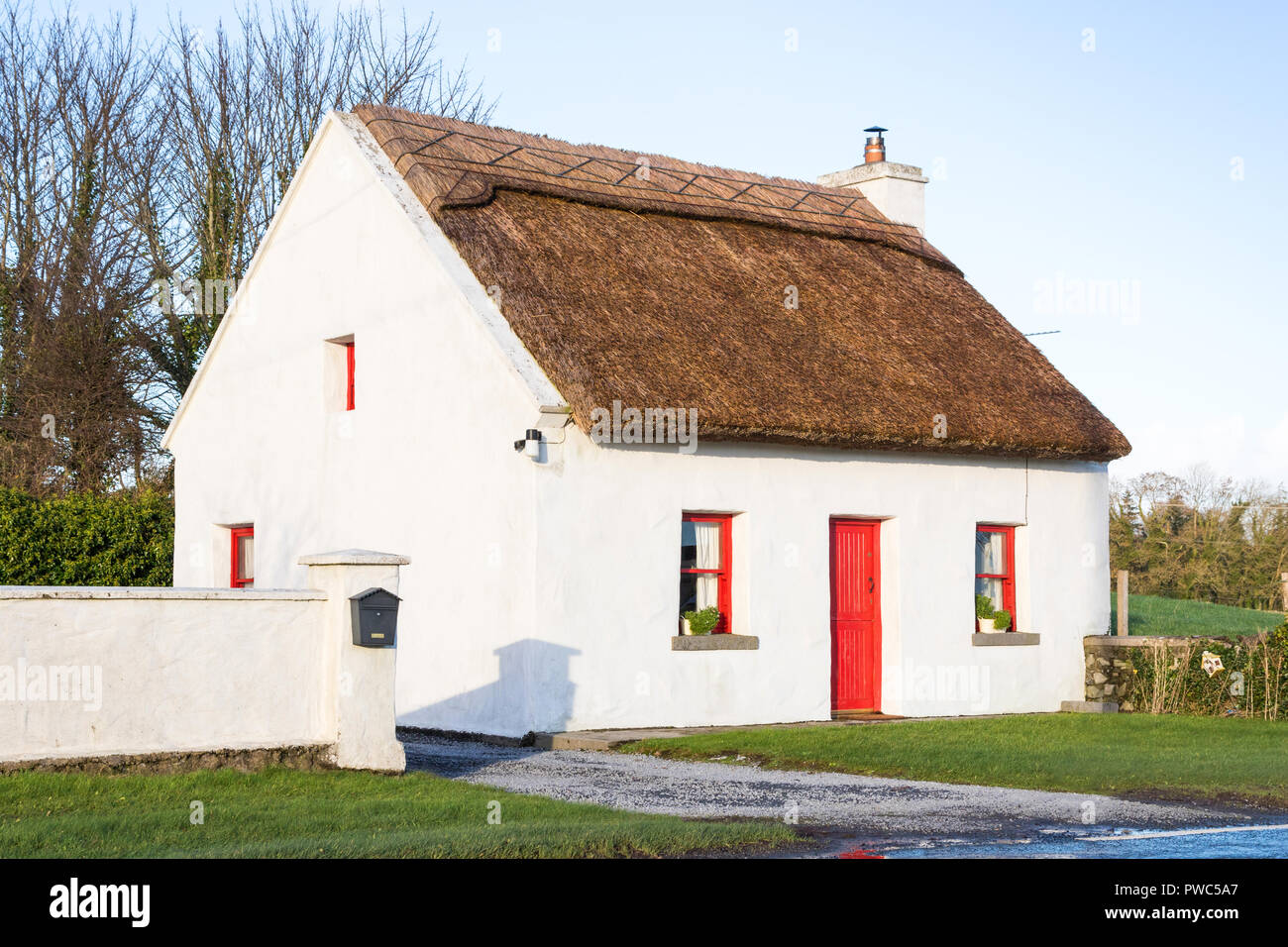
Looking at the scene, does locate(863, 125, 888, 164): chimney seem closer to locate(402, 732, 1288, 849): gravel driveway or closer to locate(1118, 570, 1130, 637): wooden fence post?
locate(1118, 570, 1130, 637): wooden fence post

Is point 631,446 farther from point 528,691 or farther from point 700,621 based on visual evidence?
point 528,691

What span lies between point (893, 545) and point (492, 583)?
192 inches

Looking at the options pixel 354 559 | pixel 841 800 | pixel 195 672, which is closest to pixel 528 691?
pixel 354 559

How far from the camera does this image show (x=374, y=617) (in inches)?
456

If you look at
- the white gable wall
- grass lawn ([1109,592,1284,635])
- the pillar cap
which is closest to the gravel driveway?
the pillar cap

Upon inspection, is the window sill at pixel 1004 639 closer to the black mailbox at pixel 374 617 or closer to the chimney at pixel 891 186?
the chimney at pixel 891 186

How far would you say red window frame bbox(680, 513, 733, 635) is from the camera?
639 inches

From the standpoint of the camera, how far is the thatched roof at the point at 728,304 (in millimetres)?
15570

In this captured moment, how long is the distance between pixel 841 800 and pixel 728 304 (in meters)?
8.10

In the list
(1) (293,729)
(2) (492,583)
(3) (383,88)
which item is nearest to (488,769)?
(1) (293,729)

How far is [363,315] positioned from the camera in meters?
17.5

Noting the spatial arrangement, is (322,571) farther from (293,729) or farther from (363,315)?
(363,315)

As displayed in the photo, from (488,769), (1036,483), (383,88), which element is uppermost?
(383,88)

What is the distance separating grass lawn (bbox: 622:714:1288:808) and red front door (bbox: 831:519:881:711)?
3.27 feet
